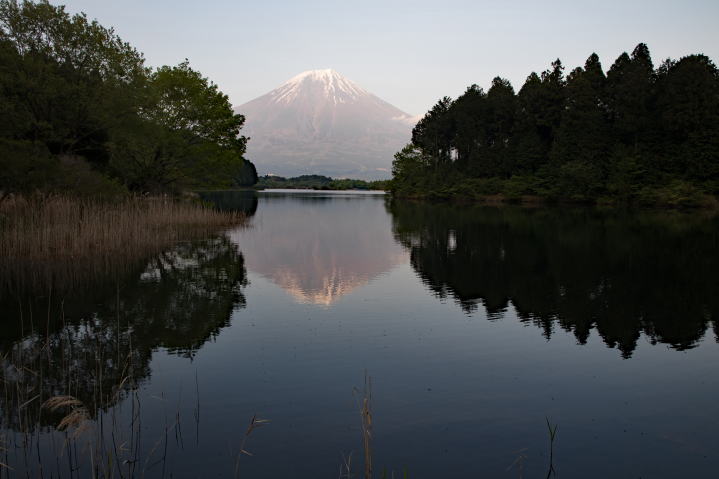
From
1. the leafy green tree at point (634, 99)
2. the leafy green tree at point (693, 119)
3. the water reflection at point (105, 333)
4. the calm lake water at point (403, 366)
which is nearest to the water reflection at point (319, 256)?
the calm lake water at point (403, 366)

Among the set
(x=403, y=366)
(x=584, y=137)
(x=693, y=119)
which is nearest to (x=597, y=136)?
(x=584, y=137)

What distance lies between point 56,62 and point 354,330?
22.4m

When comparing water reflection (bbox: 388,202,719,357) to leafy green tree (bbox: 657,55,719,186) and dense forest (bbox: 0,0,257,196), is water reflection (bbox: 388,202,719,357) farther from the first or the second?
leafy green tree (bbox: 657,55,719,186)

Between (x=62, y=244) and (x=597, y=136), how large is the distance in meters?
64.2

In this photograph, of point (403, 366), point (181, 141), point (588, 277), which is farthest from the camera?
point (181, 141)

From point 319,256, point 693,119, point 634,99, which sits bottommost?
point 319,256

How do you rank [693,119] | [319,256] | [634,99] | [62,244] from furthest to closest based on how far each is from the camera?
[634,99]
[693,119]
[319,256]
[62,244]

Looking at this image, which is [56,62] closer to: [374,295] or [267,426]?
[374,295]

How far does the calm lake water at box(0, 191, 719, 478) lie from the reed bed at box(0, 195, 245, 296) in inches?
63.1

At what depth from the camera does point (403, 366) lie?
884 centimetres

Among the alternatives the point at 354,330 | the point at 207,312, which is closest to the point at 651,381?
the point at 354,330

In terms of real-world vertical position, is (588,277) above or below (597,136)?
below

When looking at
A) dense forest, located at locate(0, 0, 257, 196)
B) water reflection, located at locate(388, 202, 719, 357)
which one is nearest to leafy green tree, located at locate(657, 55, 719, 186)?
water reflection, located at locate(388, 202, 719, 357)

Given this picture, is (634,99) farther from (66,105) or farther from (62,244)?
(62,244)
